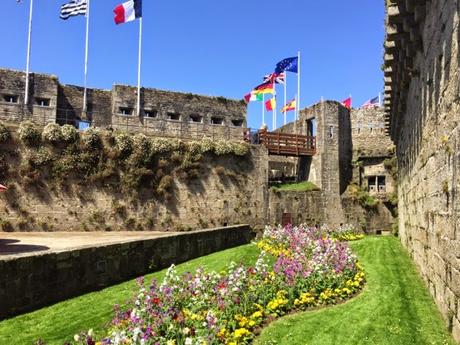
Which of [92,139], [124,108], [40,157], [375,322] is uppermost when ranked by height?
[124,108]

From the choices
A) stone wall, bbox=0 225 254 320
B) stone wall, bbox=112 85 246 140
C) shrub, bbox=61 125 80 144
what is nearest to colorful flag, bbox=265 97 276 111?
stone wall, bbox=112 85 246 140

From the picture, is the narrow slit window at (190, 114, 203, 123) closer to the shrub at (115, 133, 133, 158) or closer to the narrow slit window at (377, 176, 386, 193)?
the shrub at (115, 133, 133, 158)

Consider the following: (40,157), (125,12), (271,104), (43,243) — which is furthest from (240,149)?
(271,104)

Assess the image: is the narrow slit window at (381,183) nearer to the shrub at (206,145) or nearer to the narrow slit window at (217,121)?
the narrow slit window at (217,121)

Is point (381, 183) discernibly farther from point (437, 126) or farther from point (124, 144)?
point (437, 126)

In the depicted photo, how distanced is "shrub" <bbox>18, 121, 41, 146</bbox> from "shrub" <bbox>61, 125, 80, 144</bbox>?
3.38 feet

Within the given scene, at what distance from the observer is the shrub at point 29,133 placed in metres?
18.3

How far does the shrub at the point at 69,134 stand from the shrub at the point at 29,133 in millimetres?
1031

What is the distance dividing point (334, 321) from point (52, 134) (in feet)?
51.4

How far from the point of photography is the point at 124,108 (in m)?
26.8

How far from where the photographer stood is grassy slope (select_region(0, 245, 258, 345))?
265 inches

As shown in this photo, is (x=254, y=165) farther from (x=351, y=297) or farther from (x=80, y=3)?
(x=351, y=297)

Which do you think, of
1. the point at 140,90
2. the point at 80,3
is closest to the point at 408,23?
the point at 140,90

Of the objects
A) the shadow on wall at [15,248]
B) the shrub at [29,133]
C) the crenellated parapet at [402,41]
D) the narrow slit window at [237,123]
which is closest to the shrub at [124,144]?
the shrub at [29,133]
